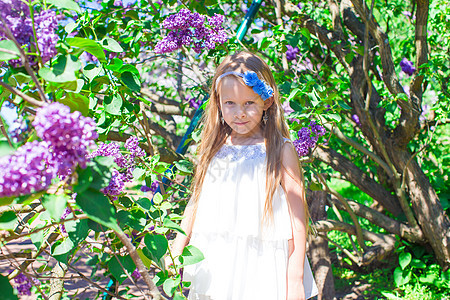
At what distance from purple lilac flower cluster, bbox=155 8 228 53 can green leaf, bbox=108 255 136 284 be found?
3.66 feet

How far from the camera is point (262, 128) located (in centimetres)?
177

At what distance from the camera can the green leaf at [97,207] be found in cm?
70

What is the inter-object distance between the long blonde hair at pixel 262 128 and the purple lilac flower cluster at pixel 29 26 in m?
0.91

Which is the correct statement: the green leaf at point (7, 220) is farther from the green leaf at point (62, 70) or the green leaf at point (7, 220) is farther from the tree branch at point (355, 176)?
the tree branch at point (355, 176)

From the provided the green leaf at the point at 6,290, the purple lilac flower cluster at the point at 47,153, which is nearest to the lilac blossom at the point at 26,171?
the purple lilac flower cluster at the point at 47,153

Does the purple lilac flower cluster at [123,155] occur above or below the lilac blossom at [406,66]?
below

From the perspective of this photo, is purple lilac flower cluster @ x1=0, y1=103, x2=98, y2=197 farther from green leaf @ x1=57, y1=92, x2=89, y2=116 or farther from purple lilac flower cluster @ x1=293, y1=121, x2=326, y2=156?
purple lilac flower cluster @ x1=293, y1=121, x2=326, y2=156

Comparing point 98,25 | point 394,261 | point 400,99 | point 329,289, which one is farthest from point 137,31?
point 394,261

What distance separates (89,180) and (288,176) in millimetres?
966

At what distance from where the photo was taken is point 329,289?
3000 mm

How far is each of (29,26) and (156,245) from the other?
1.84 ft

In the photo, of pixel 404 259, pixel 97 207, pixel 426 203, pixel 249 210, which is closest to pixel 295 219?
pixel 249 210

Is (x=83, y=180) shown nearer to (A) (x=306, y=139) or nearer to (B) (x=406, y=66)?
(A) (x=306, y=139)

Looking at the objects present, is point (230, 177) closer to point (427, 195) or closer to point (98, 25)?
point (98, 25)
